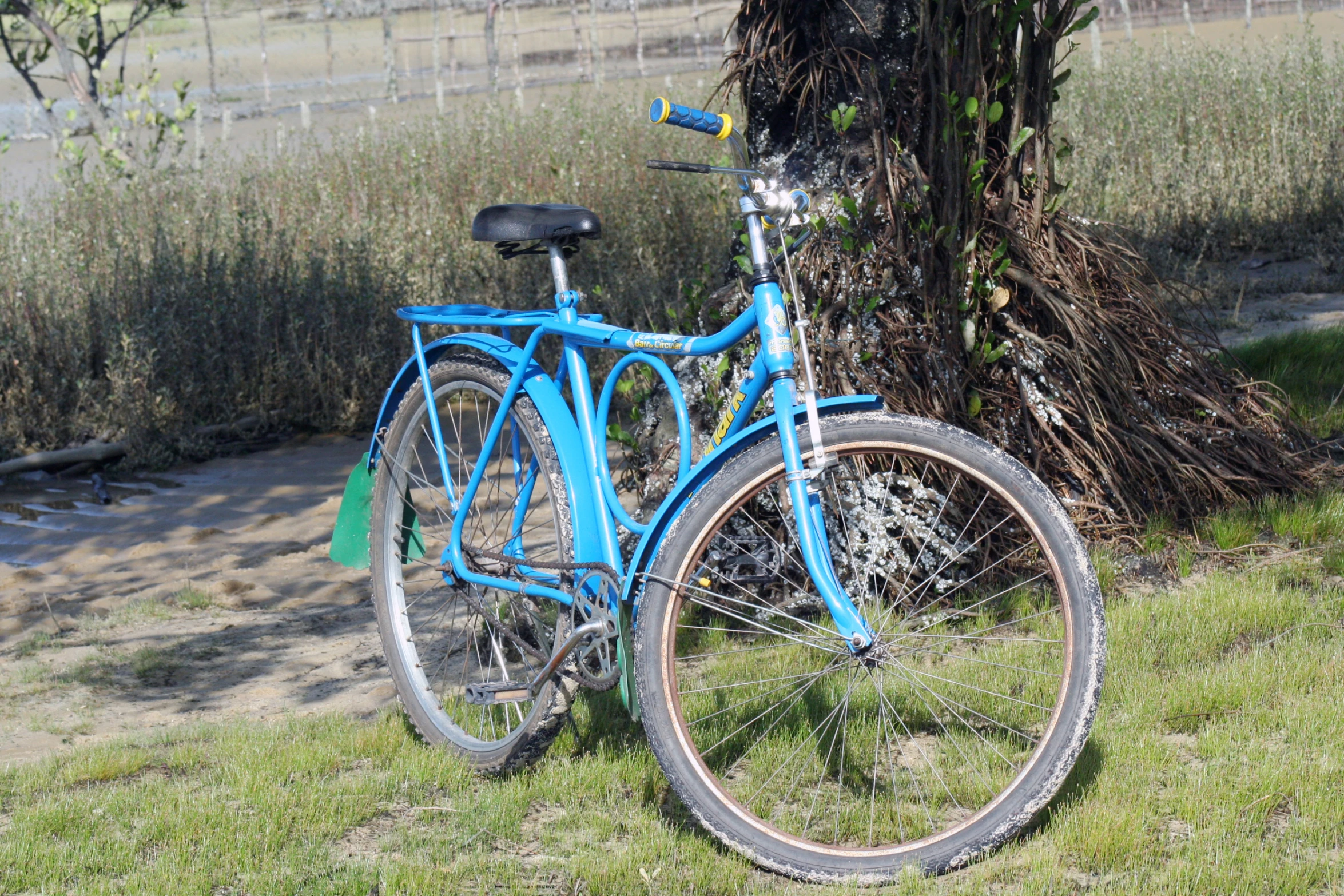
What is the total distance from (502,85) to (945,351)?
27379mm

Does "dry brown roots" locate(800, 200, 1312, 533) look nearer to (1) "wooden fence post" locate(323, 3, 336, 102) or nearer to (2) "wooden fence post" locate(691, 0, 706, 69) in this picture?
(2) "wooden fence post" locate(691, 0, 706, 69)

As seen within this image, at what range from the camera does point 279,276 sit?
305 inches

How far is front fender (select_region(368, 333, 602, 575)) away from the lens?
2.89 metres

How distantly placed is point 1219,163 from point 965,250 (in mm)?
6685

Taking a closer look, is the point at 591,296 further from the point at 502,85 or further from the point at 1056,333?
the point at 502,85

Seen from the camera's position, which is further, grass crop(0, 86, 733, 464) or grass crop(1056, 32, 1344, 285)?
grass crop(1056, 32, 1344, 285)

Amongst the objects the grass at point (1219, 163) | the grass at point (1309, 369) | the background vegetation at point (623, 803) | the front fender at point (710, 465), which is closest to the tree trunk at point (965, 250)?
the background vegetation at point (623, 803)

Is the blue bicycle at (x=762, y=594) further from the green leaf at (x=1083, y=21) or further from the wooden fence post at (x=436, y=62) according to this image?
the wooden fence post at (x=436, y=62)

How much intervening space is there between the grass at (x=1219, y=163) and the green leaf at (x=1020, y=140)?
15.2 feet

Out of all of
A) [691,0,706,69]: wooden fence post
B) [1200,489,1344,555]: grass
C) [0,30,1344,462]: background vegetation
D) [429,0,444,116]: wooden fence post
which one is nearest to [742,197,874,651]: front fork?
[1200,489,1344,555]: grass

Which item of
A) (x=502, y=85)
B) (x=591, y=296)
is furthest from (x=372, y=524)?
(x=502, y=85)

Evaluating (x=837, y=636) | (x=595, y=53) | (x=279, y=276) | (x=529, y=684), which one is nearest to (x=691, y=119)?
(x=837, y=636)

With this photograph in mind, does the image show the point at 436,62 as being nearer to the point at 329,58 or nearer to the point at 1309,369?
the point at 329,58

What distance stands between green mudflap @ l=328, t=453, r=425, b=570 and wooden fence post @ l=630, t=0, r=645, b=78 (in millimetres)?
22781
